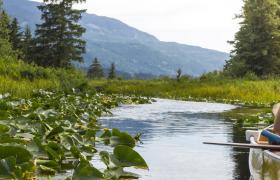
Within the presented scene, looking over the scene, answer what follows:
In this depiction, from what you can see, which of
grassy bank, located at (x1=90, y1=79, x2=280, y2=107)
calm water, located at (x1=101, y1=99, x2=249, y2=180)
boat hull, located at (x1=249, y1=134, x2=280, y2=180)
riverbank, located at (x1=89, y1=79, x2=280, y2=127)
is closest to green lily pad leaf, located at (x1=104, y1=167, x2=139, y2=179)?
calm water, located at (x1=101, y1=99, x2=249, y2=180)

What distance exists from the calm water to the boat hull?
591 mm

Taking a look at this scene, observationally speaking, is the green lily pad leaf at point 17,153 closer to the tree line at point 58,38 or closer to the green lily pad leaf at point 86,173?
the green lily pad leaf at point 86,173

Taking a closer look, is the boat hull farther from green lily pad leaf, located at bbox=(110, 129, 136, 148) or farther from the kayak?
green lily pad leaf, located at bbox=(110, 129, 136, 148)

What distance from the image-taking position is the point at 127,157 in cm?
656

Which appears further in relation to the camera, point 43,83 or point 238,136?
point 43,83

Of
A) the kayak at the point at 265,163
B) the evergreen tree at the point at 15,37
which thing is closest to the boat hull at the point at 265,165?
the kayak at the point at 265,163

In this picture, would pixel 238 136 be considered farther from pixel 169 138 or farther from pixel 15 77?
pixel 15 77

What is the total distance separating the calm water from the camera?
25.8ft

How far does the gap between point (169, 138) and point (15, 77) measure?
10279mm

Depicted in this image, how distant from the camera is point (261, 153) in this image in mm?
6648

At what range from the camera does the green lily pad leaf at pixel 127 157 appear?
647 centimetres

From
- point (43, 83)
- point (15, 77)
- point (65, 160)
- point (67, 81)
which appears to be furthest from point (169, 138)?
point (67, 81)

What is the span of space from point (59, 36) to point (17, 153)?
49106 mm

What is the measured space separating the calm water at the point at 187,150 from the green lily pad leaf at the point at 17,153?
2134 millimetres
